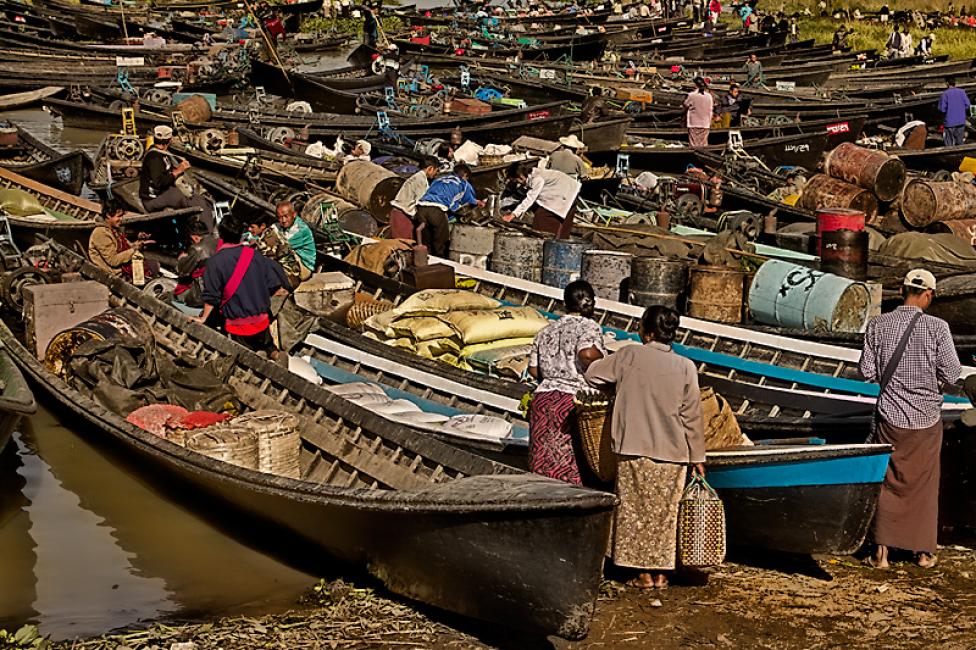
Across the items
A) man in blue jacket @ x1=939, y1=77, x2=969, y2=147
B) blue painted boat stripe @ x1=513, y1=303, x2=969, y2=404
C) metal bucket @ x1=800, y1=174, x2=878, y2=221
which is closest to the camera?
blue painted boat stripe @ x1=513, y1=303, x2=969, y2=404

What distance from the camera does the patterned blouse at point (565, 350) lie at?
24.2 feet

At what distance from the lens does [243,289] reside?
10422mm

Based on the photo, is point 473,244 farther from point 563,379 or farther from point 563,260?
point 563,379

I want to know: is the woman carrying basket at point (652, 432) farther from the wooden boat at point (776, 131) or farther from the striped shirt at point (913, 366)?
the wooden boat at point (776, 131)

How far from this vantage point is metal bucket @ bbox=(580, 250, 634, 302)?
40.1ft

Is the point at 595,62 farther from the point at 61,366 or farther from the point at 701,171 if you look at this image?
the point at 61,366

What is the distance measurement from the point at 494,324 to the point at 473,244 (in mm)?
2876

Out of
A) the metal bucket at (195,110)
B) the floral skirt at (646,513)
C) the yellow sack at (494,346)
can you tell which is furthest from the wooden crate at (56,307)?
the metal bucket at (195,110)

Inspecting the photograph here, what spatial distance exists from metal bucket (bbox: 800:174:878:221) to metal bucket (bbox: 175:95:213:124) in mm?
13487

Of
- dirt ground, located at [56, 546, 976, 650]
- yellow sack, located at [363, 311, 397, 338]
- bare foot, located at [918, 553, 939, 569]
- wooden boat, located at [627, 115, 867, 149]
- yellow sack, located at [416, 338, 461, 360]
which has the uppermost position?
wooden boat, located at [627, 115, 867, 149]

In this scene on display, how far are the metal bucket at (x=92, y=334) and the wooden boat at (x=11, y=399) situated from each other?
0.83 meters

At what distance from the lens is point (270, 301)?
1106 centimetres

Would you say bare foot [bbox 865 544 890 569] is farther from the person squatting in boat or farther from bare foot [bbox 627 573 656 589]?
the person squatting in boat

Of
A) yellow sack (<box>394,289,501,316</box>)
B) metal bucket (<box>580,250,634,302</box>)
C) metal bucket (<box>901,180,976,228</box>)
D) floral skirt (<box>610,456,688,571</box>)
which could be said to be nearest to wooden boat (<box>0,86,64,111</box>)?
yellow sack (<box>394,289,501,316</box>)
